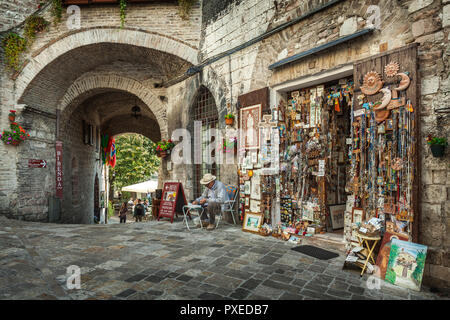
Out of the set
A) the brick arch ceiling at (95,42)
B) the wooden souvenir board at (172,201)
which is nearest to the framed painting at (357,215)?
the wooden souvenir board at (172,201)

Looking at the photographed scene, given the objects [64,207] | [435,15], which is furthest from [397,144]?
[64,207]

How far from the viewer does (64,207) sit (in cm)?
960

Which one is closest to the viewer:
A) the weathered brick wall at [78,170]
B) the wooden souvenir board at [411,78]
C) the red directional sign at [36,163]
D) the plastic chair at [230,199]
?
the wooden souvenir board at [411,78]

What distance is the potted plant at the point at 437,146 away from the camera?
9.67 ft

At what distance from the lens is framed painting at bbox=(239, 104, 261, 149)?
547 cm

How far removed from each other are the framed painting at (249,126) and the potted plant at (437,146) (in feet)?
9.64

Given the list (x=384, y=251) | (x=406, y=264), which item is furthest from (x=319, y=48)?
(x=406, y=264)

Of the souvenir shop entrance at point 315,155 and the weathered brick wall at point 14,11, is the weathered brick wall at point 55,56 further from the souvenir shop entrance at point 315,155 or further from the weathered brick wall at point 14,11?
the souvenir shop entrance at point 315,155

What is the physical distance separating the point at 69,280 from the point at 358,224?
12.0 ft

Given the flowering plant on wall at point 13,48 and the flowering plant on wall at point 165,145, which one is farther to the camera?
the flowering plant on wall at point 165,145

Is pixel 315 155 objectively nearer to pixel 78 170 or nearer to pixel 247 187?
pixel 247 187

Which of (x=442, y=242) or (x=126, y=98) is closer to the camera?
(x=442, y=242)

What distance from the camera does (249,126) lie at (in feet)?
18.5
